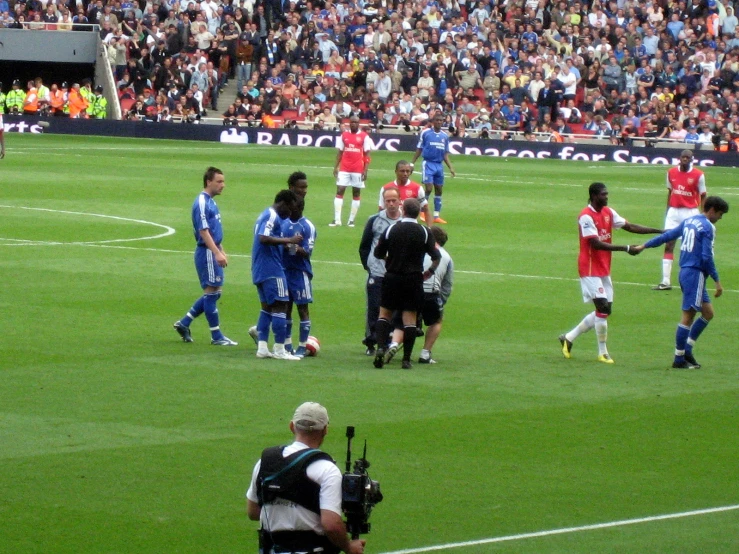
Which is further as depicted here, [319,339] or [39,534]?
[319,339]

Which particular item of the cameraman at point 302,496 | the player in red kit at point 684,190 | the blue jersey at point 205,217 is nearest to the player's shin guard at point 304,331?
the blue jersey at point 205,217

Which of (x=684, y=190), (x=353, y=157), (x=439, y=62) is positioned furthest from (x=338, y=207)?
(x=439, y=62)

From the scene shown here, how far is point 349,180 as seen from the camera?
28.5m

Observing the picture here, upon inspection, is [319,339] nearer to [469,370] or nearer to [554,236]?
[469,370]

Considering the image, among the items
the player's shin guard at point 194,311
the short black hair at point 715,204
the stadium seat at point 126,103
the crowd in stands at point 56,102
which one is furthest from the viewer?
the stadium seat at point 126,103

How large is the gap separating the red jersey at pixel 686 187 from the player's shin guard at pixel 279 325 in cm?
867

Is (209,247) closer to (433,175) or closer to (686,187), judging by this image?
(686,187)

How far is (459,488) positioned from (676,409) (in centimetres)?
352

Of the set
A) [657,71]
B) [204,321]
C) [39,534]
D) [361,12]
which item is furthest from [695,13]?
[39,534]

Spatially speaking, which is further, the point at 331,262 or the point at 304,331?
the point at 331,262

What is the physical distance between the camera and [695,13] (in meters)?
54.0

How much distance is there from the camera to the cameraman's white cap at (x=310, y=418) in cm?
632

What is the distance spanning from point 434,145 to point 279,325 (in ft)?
51.9

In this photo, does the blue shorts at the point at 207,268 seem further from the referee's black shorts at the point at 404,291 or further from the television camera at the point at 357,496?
the television camera at the point at 357,496
